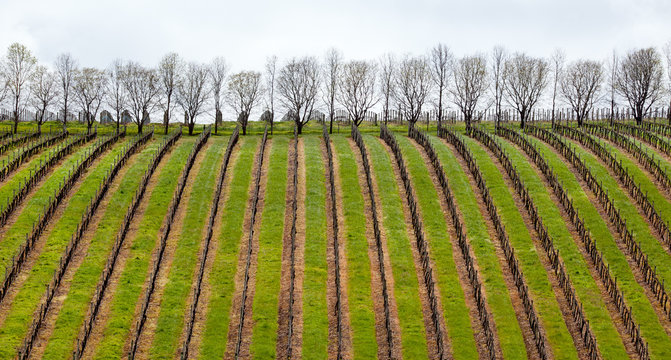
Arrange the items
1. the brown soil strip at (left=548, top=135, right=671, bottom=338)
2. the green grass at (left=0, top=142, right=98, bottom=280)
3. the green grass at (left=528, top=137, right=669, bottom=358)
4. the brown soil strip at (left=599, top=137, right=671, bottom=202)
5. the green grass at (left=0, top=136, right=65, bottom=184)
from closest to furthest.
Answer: the green grass at (left=528, top=137, right=669, bottom=358)
the brown soil strip at (left=548, top=135, right=671, bottom=338)
the green grass at (left=0, top=142, right=98, bottom=280)
the brown soil strip at (left=599, top=137, right=671, bottom=202)
the green grass at (left=0, top=136, right=65, bottom=184)

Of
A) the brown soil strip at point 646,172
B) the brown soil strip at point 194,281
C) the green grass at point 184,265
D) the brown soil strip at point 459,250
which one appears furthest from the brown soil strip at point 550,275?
the green grass at point 184,265

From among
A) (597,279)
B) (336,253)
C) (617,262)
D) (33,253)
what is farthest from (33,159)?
(617,262)

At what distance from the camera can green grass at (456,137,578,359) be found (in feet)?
133

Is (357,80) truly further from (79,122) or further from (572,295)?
(572,295)

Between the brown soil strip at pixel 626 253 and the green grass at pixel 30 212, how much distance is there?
39142mm

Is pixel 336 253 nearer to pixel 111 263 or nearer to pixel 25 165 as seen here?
pixel 111 263

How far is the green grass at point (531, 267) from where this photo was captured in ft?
133

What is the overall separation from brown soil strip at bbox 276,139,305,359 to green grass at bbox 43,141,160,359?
10943mm

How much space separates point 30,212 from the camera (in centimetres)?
5506

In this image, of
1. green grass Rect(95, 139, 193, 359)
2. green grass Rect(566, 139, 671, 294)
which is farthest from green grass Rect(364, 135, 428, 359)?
green grass Rect(566, 139, 671, 294)

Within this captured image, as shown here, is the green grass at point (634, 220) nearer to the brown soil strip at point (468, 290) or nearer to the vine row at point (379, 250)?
the brown soil strip at point (468, 290)

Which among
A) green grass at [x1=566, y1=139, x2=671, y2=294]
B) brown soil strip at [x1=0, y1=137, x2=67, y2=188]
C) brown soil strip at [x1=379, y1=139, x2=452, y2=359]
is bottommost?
brown soil strip at [x1=379, y1=139, x2=452, y2=359]

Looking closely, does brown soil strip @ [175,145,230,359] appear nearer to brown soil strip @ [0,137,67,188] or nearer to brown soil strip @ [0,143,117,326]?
brown soil strip @ [0,143,117,326]

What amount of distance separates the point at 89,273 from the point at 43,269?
2843mm
